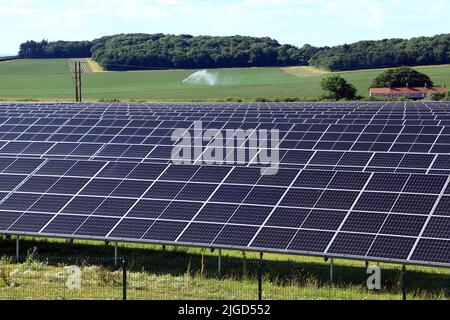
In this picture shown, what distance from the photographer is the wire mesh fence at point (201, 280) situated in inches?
825

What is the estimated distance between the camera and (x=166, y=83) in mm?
135750

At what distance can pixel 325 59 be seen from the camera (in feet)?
494

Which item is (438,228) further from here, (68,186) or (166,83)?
(166,83)

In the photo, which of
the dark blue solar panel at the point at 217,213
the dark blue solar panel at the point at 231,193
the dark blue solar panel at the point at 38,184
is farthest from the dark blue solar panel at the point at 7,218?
the dark blue solar panel at the point at 231,193

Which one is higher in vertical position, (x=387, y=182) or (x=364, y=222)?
(x=387, y=182)

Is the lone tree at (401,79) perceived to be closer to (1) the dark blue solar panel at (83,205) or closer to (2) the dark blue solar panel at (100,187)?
(2) the dark blue solar panel at (100,187)

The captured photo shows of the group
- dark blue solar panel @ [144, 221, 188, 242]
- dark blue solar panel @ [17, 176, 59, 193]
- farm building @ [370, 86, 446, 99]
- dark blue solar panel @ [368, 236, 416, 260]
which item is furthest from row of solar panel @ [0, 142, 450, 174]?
farm building @ [370, 86, 446, 99]

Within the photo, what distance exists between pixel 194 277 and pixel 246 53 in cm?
13795

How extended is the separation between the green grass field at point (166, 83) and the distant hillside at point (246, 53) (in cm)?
762

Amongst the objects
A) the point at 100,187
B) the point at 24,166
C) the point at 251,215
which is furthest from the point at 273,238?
the point at 24,166

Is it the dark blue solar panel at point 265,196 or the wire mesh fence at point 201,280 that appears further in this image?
the dark blue solar panel at point 265,196

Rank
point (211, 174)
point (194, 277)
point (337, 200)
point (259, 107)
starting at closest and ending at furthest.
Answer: point (194, 277) → point (337, 200) → point (211, 174) → point (259, 107)

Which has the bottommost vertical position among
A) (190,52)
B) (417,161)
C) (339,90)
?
(339,90)
